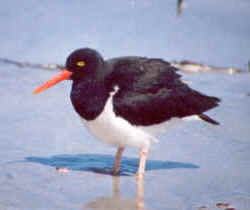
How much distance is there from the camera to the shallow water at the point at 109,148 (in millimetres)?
4738

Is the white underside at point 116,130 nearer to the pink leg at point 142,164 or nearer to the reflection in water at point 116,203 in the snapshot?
the pink leg at point 142,164

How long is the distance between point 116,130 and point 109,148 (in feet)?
3.43

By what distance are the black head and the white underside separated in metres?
0.36

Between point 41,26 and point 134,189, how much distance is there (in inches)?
218

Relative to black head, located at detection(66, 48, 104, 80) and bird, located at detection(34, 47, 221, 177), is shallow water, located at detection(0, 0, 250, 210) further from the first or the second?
black head, located at detection(66, 48, 104, 80)

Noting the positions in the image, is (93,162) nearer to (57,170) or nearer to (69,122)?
(57,170)

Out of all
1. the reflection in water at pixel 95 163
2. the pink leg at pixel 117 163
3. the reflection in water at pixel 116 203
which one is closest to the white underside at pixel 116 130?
the pink leg at pixel 117 163

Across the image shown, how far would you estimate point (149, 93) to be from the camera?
5348 mm

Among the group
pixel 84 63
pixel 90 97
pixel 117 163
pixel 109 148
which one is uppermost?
pixel 84 63

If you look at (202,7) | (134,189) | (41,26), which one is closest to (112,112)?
(134,189)

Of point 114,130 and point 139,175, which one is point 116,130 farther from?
point 139,175

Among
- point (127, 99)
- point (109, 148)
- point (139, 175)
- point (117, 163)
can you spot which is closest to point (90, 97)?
point (127, 99)

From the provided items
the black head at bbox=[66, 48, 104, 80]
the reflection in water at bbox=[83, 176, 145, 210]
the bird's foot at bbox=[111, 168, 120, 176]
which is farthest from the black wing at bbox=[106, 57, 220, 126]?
the reflection in water at bbox=[83, 176, 145, 210]

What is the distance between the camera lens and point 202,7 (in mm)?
10891
